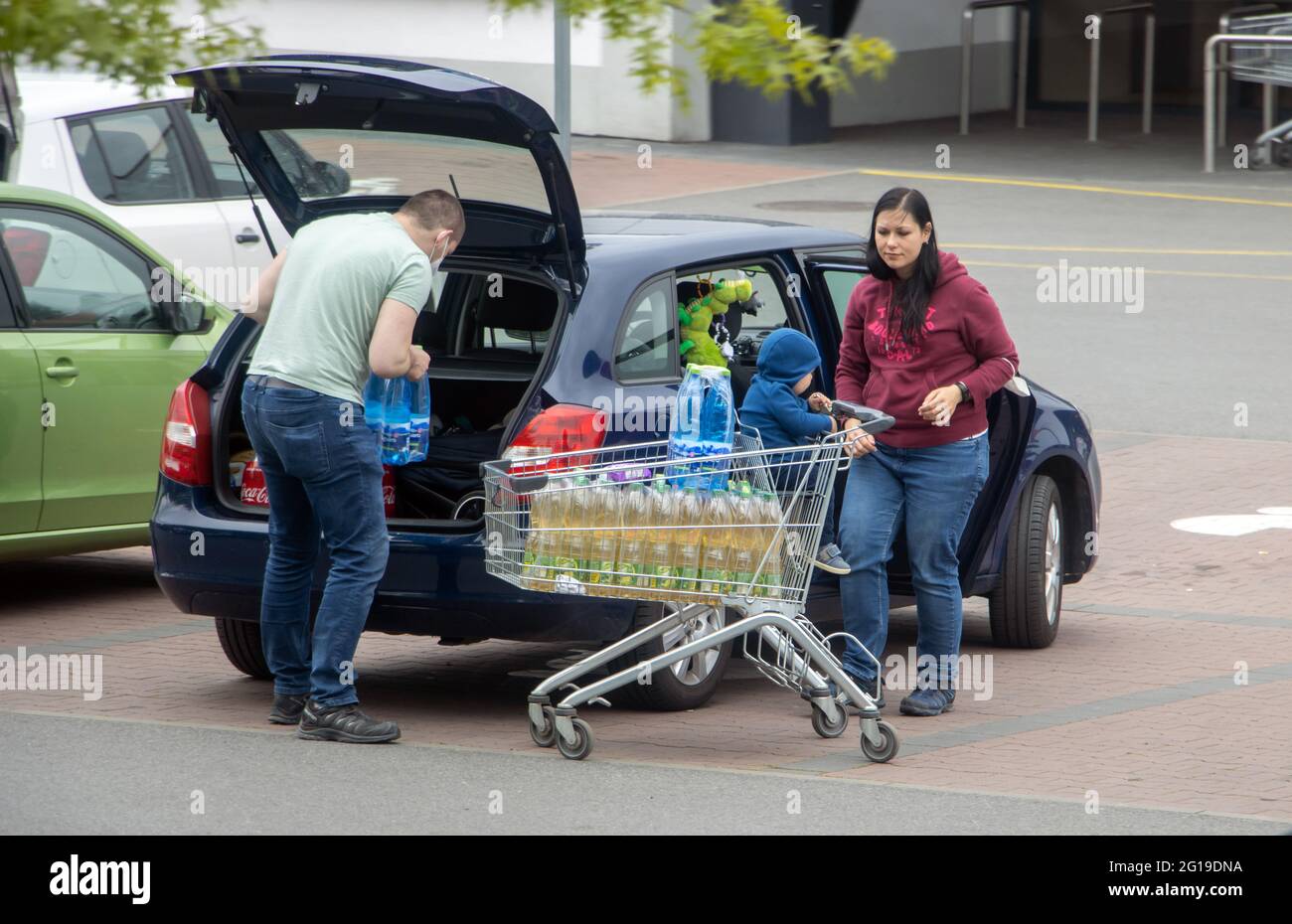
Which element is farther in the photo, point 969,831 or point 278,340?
point 278,340

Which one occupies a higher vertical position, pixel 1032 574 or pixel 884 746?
pixel 1032 574

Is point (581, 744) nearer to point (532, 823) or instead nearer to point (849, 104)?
point (532, 823)

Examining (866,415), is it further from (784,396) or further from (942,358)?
(942,358)

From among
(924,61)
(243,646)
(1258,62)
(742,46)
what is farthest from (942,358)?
(924,61)

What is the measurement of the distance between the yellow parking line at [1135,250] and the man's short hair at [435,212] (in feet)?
45.0

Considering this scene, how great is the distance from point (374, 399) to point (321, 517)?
45 centimetres

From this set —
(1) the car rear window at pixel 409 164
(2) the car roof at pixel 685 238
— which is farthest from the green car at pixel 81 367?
(2) the car roof at pixel 685 238

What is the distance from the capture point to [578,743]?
21.9 ft

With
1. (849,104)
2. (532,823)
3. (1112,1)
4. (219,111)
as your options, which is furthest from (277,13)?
(532,823)

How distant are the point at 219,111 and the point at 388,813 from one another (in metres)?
2.51

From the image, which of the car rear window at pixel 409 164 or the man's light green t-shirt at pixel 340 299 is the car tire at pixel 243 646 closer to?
the man's light green t-shirt at pixel 340 299

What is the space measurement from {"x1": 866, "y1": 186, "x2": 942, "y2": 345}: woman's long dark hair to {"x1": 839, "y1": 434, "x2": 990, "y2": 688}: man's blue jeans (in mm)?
432

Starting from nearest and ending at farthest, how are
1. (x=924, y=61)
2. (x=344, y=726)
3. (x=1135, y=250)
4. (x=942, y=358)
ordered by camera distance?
1. (x=344, y=726)
2. (x=942, y=358)
3. (x=1135, y=250)
4. (x=924, y=61)
